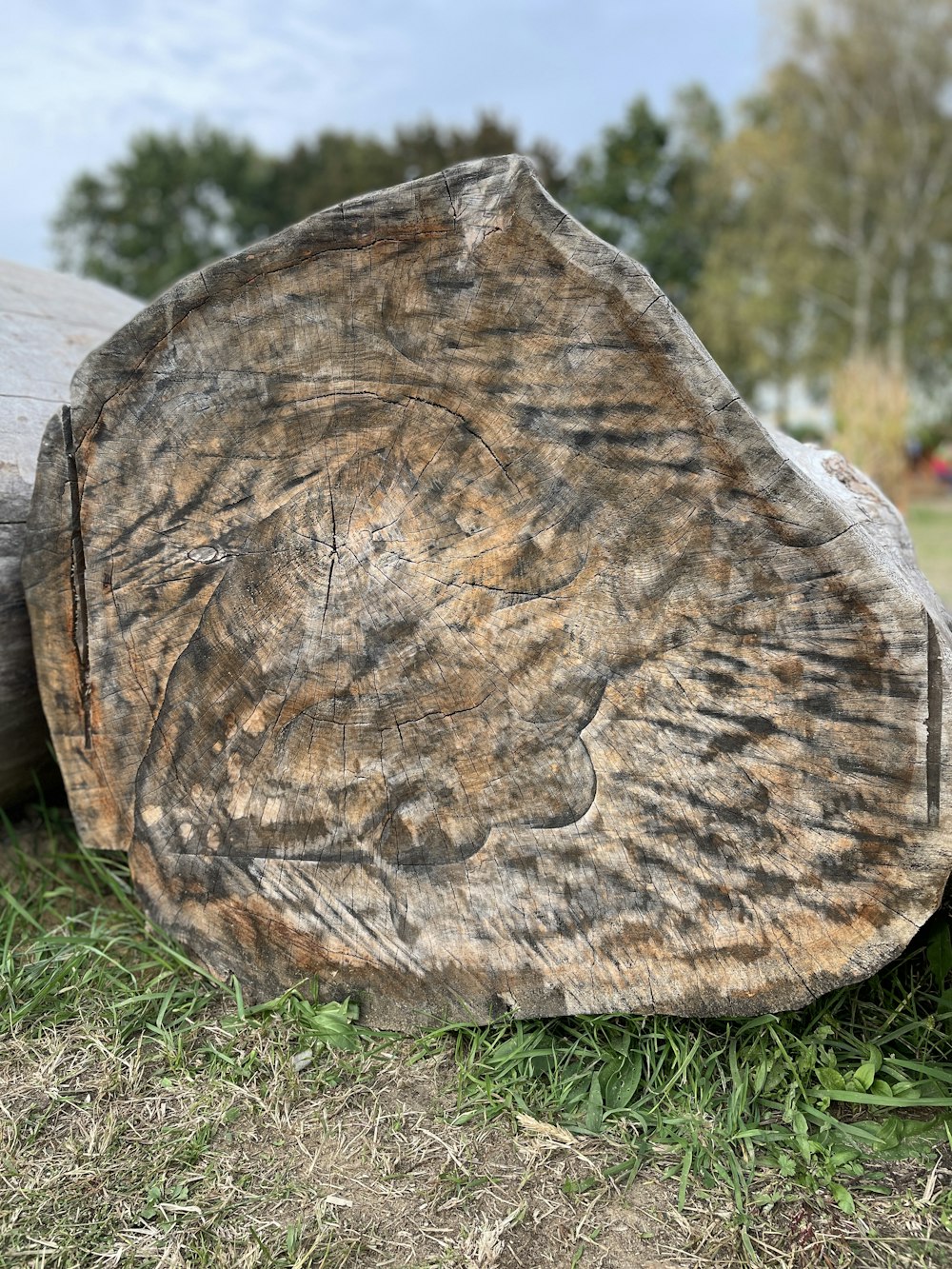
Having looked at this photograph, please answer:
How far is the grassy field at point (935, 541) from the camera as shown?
7.06 metres

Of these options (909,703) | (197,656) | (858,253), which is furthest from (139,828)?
(858,253)

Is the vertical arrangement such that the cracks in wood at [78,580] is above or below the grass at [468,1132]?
above

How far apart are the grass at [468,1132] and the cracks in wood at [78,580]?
0.53 metres

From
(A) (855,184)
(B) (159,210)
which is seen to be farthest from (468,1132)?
(B) (159,210)

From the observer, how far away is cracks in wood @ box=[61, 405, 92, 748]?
1.77 m

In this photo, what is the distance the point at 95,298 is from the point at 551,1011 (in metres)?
2.79

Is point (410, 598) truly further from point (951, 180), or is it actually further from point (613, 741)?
point (951, 180)

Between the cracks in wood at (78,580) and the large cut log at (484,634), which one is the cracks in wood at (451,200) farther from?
the cracks in wood at (78,580)

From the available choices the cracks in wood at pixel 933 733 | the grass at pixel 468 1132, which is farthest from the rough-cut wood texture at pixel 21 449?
the cracks in wood at pixel 933 733

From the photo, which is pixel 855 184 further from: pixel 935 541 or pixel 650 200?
pixel 935 541

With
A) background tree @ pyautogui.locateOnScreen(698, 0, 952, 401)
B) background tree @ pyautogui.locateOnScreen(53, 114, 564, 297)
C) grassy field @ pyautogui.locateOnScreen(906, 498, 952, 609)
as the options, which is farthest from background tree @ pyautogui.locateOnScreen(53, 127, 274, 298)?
grassy field @ pyautogui.locateOnScreen(906, 498, 952, 609)

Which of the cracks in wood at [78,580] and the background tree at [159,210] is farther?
the background tree at [159,210]

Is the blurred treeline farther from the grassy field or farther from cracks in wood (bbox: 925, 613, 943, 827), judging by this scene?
cracks in wood (bbox: 925, 613, 943, 827)

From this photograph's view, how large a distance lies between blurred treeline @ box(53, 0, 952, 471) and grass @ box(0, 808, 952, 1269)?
2032cm
